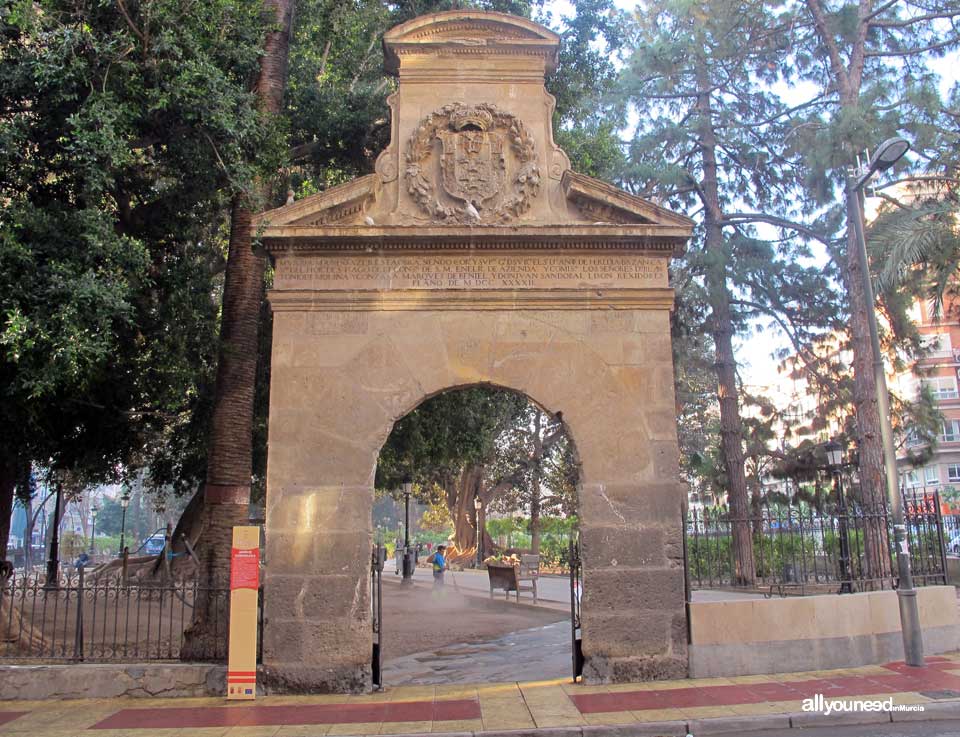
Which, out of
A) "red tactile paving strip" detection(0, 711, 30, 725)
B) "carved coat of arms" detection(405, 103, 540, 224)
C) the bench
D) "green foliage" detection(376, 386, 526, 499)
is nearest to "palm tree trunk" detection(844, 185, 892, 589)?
"green foliage" detection(376, 386, 526, 499)

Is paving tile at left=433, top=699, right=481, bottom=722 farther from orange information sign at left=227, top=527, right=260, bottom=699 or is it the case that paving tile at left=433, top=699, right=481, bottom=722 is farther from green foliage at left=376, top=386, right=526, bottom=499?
green foliage at left=376, top=386, right=526, bottom=499

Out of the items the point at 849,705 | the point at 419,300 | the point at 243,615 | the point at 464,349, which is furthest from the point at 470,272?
the point at 849,705

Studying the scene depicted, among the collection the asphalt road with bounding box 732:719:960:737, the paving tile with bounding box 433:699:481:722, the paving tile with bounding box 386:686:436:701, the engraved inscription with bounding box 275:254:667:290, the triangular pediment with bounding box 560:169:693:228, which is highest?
the triangular pediment with bounding box 560:169:693:228

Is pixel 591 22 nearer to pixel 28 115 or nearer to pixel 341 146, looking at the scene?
pixel 341 146

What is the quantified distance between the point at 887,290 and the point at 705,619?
1173cm

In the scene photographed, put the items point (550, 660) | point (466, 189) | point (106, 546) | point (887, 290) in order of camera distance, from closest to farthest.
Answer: point (466, 189)
point (550, 660)
point (887, 290)
point (106, 546)

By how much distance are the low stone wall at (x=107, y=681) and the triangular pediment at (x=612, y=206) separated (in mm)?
7394

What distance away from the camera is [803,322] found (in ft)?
74.5

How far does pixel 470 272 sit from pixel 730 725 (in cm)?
609

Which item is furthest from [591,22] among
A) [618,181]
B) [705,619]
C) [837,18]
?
[705,619]

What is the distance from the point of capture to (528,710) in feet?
28.1

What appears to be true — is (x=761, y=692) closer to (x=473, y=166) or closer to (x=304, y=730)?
(x=304, y=730)

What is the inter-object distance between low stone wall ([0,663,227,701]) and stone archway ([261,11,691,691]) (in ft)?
2.97

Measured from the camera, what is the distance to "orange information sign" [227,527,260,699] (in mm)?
9234
